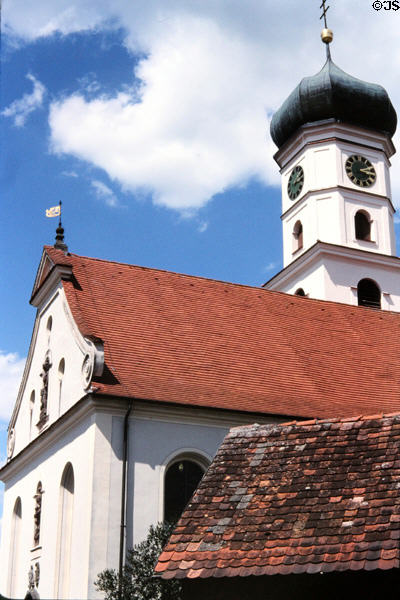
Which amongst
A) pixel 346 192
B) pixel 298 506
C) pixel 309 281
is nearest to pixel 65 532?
pixel 298 506

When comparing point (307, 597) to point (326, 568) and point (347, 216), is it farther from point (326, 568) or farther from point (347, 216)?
point (347, 216)

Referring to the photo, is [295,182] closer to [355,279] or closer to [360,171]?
[360,171]

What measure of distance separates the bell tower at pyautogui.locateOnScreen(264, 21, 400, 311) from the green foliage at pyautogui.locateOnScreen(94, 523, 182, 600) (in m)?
18.3

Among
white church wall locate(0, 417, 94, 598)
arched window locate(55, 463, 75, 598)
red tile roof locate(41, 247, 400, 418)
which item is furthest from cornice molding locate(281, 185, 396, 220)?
arched window locate(55, 463, 75, 598)

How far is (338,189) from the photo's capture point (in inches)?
1439

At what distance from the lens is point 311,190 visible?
36.9 m

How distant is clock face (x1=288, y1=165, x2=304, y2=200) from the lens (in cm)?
3788

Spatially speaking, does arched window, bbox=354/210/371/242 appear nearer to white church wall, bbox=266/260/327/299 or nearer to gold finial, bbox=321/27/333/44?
white church wall, bbox=266/260/327/299

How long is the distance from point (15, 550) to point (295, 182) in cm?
2040

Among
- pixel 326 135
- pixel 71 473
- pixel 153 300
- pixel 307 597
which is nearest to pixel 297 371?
pixel 153 300

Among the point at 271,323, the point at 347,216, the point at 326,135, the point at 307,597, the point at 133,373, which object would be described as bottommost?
the point at 307,597

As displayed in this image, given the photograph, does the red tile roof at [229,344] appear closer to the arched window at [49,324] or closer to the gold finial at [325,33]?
the arched window at [49,324]

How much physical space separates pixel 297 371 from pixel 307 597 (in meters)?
13.3

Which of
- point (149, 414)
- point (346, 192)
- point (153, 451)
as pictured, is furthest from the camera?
point (346, 192)
